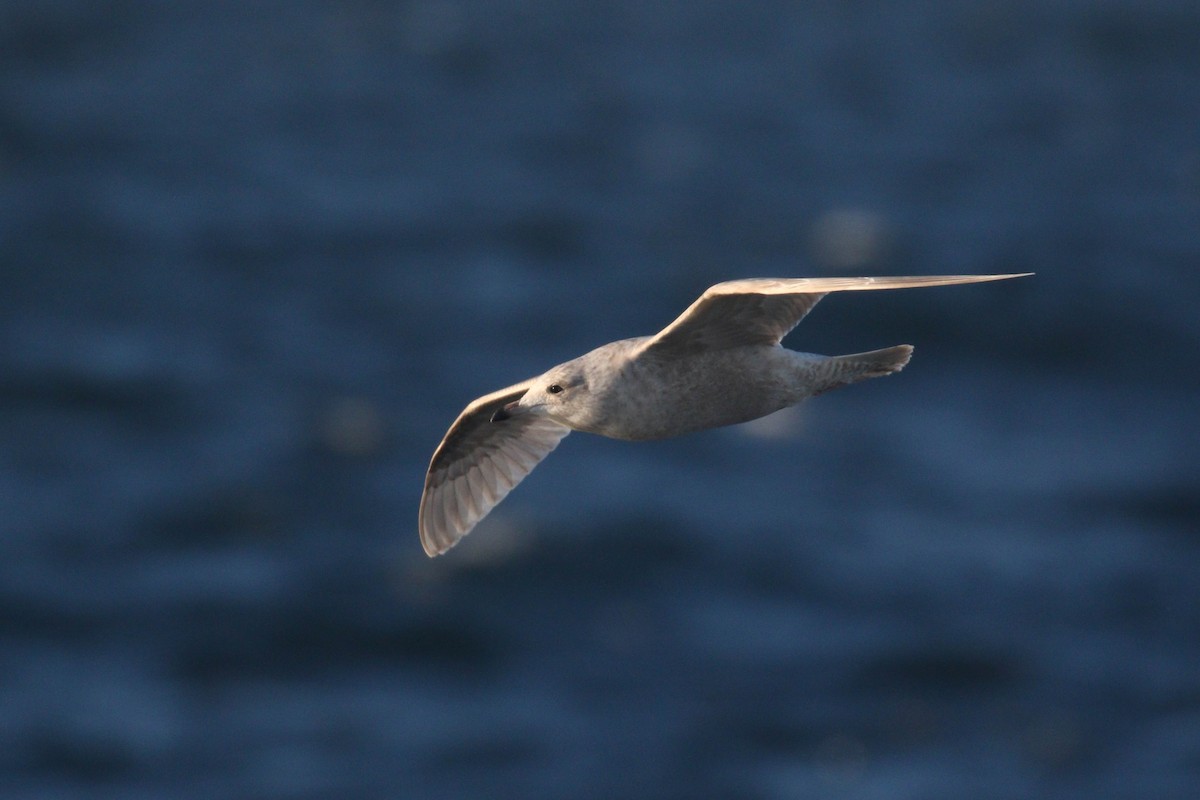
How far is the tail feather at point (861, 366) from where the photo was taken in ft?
38.8

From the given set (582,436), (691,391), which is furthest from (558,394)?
(582,436)

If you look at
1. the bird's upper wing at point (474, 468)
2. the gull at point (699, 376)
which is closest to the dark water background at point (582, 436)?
the bird's upper wing at point (474, 468)

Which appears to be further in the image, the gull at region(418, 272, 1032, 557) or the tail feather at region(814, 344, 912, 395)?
the tail feather at region(814, 344, 912, 395)

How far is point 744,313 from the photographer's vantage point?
11305 millimetres

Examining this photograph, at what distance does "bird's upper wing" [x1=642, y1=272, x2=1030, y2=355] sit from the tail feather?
1.39 ft

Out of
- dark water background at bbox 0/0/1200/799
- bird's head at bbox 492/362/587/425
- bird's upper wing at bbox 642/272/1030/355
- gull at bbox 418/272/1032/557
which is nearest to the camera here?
bird's upper wing at bbox 642/272/1030/355

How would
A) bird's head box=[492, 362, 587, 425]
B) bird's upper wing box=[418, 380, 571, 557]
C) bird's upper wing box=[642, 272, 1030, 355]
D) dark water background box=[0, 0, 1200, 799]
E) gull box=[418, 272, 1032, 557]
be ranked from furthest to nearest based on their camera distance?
dark water background box=[0, 0, 1200, 799] → bird's upper wing box=[418, 380, 571, 557] → bird's head box=[492, 362, 587, 425] → gull box=[418, 272, 1032, 557] → bird's upper wing box=[642, 272, 1030, 355]

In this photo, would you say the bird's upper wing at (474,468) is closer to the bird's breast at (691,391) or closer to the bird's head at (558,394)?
the bird's head at (558,394)

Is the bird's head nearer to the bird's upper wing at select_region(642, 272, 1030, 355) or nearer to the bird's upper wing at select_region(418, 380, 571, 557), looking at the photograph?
the bird's upper wing at select_region(642, 272, 1030, 355)

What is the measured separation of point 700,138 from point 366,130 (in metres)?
15.2

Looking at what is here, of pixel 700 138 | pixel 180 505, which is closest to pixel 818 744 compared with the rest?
pixel 180 505

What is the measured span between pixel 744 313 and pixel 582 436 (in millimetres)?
50907

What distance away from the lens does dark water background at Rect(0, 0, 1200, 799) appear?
5809 cm

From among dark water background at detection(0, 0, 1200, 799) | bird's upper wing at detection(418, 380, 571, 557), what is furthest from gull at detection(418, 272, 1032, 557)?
dark water background at detection(0, 0, 1200, 799)
